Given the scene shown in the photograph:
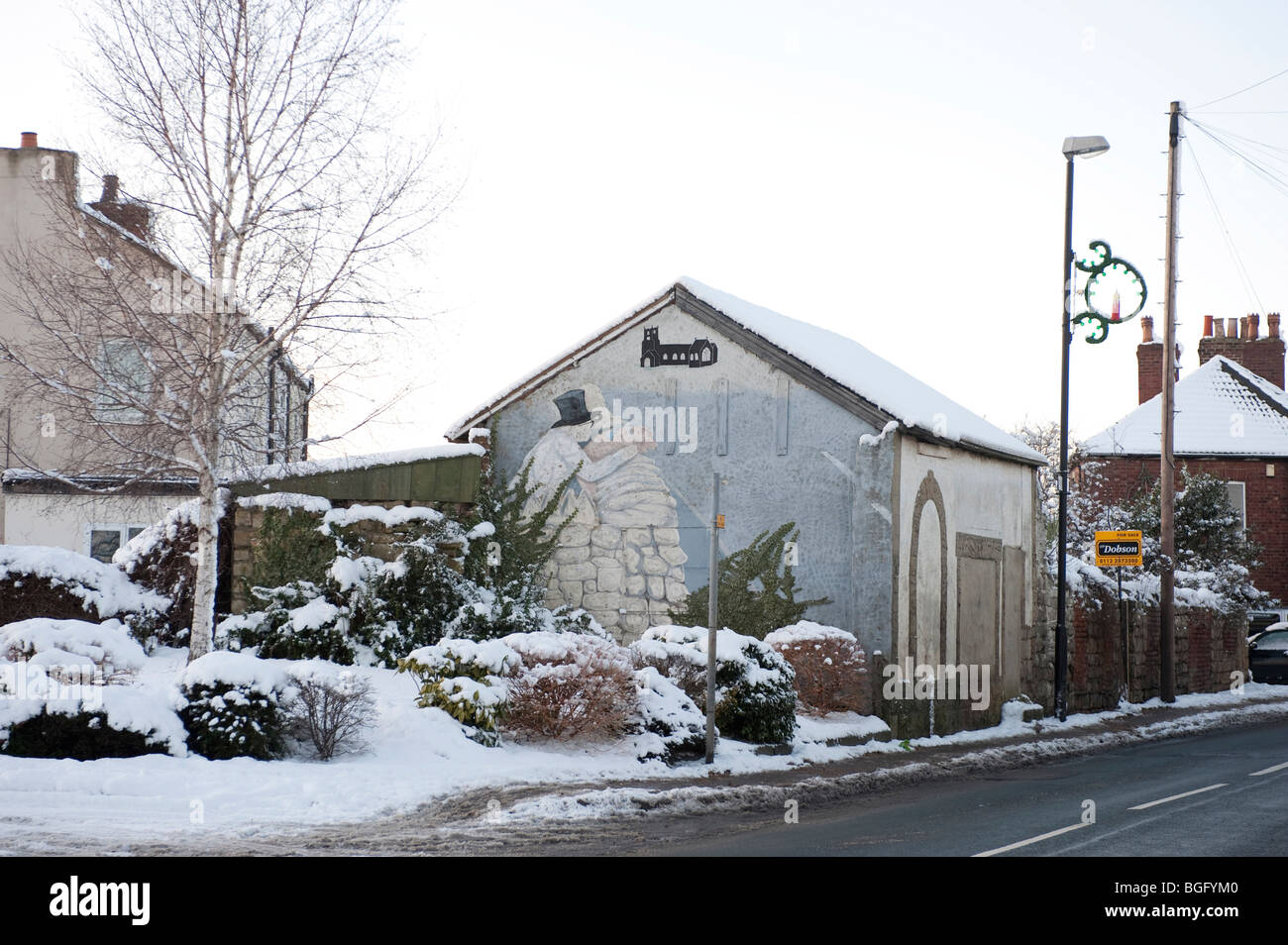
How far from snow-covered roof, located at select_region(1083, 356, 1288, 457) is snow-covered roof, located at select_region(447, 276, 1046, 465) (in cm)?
2056

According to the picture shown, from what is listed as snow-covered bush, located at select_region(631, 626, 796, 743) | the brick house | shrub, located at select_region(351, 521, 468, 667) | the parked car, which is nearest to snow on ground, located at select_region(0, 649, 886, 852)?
snow-covered bush, located at select_region(631, 626, 796, 743)

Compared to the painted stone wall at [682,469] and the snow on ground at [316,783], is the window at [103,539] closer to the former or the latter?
the painted stone wall at [682,469]

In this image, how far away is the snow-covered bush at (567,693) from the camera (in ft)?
44.4

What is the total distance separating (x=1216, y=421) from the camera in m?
41.7

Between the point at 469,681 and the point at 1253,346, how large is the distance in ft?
126

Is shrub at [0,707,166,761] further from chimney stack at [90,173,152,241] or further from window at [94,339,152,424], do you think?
chimney stack at [90,173,152,241]

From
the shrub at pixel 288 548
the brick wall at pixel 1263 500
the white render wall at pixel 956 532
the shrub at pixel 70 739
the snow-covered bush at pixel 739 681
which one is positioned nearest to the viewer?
the shrub at pixel 70 739

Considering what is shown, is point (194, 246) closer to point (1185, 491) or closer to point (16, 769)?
point (16, 769)

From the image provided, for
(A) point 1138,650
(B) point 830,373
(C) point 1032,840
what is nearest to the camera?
(C) point 1032,840

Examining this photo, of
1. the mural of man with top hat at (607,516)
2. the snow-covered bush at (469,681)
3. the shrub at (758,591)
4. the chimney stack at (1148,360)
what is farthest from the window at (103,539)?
the chimney stack at (1148,360)

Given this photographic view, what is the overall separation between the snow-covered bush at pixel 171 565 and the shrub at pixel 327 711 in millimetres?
6780

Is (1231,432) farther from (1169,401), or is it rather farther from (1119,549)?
(1119,549)

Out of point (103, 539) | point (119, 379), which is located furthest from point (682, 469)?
point (103, 539)
